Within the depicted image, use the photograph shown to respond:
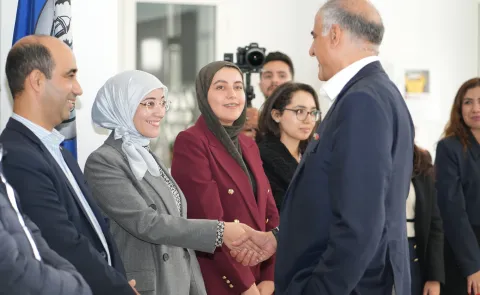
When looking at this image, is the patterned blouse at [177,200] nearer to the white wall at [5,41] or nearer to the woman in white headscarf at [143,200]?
the woman in white headscarf at [143,200]

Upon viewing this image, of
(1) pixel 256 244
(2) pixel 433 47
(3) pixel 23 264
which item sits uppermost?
(2) pixel 433 47

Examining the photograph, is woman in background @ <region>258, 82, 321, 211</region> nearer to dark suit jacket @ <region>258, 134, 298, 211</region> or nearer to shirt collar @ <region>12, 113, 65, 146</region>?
dark suit jacket @ <region>258, 134, 298, 211</region>

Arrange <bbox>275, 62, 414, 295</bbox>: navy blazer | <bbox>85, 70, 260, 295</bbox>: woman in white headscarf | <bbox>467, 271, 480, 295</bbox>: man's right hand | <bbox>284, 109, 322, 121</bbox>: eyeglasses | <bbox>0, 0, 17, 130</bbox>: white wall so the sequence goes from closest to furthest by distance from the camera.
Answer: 1. <bbox>275, 62, 414, 295</bbox>: navy blazer
2. <bbox>85, 70, 260, 295</bbox>: woman in white headscarf
3. <bbox>0, 0, 17, 130</bbox>: white wall
4. <bbox>284, 109, 322, 121</bbox>: eyeglasses
5. <bbox>467, 271, 480, 295</bbox>: man's right hand

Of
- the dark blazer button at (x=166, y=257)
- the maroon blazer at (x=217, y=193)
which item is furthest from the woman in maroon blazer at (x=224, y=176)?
the dark blazer button at (x=166, y=257)

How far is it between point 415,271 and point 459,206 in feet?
1.90

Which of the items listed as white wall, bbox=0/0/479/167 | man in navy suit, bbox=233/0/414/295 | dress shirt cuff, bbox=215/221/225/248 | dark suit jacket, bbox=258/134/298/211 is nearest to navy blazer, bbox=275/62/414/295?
man in navy suit, bbox=233/0/414/295

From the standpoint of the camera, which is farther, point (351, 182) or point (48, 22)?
point (48, 22)

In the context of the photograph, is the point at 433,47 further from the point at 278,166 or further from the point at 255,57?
the point at 278,166

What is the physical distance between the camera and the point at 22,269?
1.31 meters

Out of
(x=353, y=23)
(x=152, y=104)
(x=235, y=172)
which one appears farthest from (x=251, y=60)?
(x=353, y=23)

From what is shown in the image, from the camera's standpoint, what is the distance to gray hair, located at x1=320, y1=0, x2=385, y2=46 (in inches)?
81.3

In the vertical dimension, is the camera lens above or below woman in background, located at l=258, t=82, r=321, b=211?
above

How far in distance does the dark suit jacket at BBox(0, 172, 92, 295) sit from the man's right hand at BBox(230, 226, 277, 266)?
51.2 inches

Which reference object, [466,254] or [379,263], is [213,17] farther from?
[379,263]
